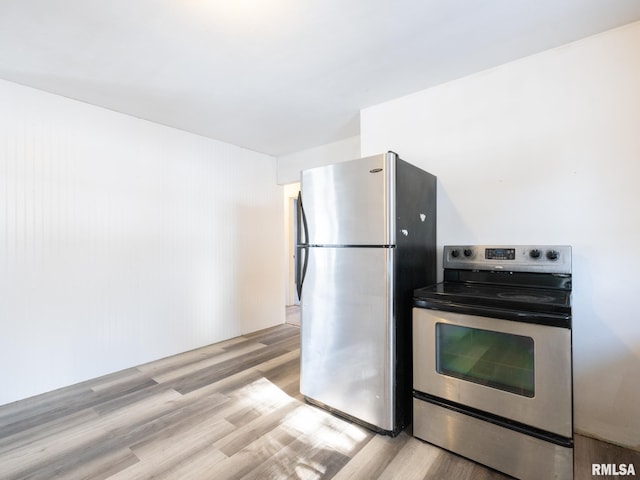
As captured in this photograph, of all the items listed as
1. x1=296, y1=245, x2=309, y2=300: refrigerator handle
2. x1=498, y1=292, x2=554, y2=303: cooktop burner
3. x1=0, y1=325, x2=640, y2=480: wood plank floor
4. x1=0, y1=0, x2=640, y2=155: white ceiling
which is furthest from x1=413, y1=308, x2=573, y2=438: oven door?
x1=0, y1=0, x2=640, y2=155: white ceiling

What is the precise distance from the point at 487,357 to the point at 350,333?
30.0 inches

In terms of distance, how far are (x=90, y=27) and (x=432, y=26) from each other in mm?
1915

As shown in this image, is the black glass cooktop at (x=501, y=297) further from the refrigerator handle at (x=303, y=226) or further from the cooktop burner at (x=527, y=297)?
the refrigerator handle at (x=303, y=226)

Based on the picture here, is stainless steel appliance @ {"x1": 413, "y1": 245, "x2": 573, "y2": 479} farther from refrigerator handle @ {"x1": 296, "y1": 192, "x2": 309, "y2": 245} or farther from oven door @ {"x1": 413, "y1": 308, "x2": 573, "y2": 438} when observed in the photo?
refrigerator handle @ {"x1": 296, "y1": 192, "x2": 309, "y2": 245}

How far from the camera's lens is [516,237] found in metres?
1.96

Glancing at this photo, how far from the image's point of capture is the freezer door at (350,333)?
1.74 meters

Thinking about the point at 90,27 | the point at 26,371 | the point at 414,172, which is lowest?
the point at 26,371

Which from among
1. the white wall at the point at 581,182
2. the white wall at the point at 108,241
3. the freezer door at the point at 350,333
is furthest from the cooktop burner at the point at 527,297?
the white wall at the point at 108,241

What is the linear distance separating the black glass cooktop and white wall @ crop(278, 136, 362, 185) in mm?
2066

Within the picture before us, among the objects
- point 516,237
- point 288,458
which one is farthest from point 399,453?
point 516,237

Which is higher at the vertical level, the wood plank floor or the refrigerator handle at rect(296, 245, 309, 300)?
the refrigerator handle at rect(296, 245, 309, 300)

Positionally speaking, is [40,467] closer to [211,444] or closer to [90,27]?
[211,444]

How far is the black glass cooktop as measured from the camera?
54.1 inches

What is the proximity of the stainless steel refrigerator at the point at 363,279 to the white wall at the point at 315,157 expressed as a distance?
1531mm
